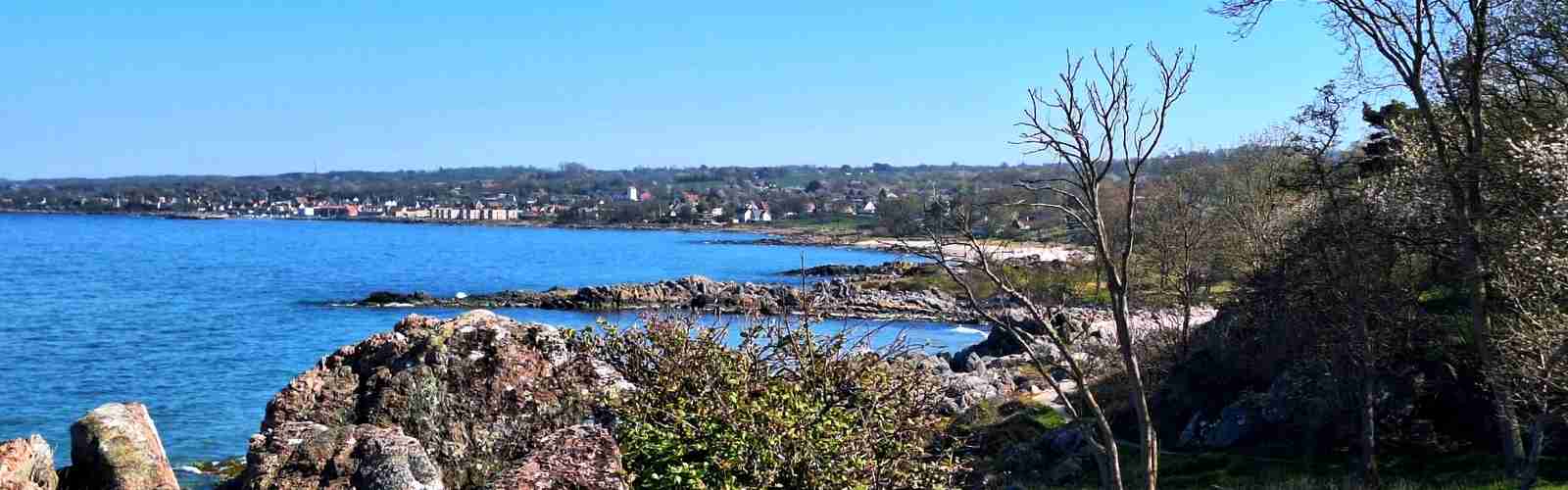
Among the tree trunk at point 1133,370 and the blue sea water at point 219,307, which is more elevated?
the tree trunk at point 1133,370

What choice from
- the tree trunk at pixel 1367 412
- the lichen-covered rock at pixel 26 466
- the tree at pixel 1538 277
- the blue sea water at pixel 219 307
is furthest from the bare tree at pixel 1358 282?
the lichen-covered rock at pixel 26 466

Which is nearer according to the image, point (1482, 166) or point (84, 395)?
point (1482, 166)

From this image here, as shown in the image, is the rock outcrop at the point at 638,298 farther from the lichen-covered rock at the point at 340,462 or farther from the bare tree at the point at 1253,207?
the lichen-covered rock at the point at 340,462

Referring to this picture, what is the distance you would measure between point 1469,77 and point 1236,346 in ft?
34.4

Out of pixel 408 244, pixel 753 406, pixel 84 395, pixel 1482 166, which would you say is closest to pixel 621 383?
pixel 753 406

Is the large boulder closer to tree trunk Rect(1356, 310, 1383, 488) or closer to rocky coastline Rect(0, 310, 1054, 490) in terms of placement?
tree trunk Rect(1356, 310, 1383, 488)

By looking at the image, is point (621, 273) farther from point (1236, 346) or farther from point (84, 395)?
point (1236, 346)

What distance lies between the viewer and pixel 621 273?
10962cm

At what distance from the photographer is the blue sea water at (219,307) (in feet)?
120

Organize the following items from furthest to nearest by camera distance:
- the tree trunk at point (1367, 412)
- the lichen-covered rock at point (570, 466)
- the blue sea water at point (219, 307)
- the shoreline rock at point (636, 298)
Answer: the shoreline rock at point (636, 298) < the blue sea water at point (219, 307) < the tree trunk at point (1367, 412) < the lichen-covered rock at point (570, 466)

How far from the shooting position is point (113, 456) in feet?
28.8

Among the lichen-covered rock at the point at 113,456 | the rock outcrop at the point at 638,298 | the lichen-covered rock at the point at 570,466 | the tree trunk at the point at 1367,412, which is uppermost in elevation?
the lichen-covered rock at the point at 570,466

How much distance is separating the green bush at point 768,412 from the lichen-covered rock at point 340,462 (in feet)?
6.23

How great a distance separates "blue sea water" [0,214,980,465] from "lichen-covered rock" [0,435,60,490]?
918cm
